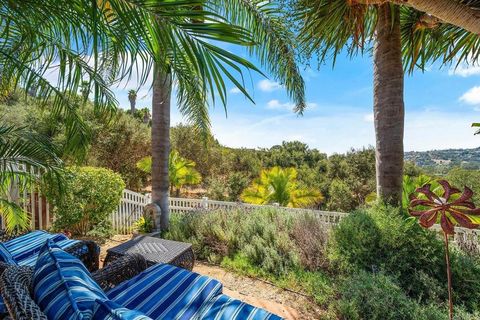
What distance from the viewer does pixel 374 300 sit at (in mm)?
2658

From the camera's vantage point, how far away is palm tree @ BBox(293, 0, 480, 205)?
3.40 m

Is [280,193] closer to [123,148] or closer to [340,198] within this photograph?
[340,198]

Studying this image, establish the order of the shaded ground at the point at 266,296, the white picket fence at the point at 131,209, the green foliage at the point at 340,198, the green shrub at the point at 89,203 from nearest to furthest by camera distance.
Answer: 1. the shaded ground at the point at 266,296
2. the white picket fence at the point at 131,209
3. the green shrub at the point at 89,203
4. the green foliage at the point at 340,198

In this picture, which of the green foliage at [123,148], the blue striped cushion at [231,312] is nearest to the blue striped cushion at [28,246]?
the blue striped cushion at [231,312]

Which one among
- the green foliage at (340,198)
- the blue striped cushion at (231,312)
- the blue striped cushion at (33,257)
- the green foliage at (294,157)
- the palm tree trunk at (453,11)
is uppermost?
the palm tree trunk at (453,11)

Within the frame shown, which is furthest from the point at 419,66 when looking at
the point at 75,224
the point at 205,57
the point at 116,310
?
the point at 75,224

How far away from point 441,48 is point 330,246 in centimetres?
348

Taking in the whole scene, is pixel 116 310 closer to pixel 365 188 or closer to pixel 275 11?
pixel 275 11

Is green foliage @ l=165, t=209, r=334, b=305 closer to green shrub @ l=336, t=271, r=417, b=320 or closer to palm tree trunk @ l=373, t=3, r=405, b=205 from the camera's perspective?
green shrub @ l=336, t=271, r=417, b=320

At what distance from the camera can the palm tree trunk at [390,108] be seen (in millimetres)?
3566

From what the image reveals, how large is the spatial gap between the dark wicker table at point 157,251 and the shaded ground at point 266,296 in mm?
754

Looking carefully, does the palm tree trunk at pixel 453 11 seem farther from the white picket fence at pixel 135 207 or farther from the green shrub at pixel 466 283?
the white picket fence at pixel 135 207

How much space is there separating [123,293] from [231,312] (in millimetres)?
800

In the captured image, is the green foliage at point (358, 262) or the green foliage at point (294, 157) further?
the green foliage at point (294, 157)
